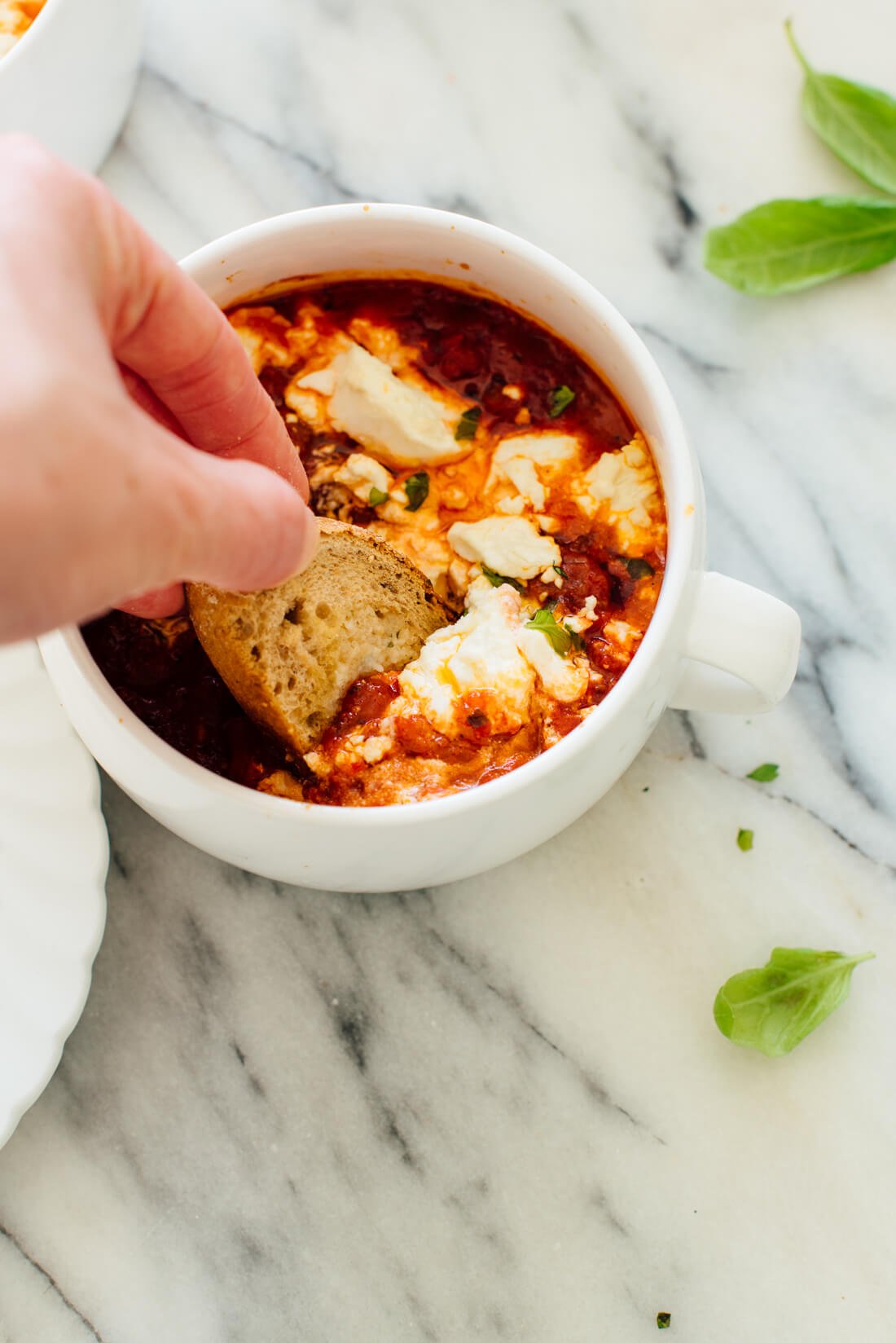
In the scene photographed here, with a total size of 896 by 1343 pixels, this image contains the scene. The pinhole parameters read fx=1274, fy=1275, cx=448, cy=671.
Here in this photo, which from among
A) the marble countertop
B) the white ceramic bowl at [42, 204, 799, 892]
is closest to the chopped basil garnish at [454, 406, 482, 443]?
the white ceramic bowl at [42, 204, 799, 892]

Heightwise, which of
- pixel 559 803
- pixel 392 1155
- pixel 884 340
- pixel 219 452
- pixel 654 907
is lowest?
pixel 392 1155

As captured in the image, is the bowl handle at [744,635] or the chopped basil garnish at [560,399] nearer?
the bowl handle at [744,635]

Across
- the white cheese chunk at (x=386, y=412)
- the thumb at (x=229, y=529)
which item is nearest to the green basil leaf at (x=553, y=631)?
the white cheese chunk at (x=386, y=412)

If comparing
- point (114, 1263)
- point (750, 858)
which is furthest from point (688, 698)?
point (114, 1263)

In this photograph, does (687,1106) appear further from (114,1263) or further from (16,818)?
(16,818)

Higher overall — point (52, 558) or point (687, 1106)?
point (52, 558)

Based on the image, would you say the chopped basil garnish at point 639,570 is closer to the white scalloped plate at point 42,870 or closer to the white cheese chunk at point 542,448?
the white cheese chunk at point 542,448
